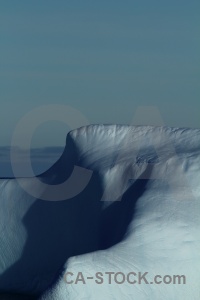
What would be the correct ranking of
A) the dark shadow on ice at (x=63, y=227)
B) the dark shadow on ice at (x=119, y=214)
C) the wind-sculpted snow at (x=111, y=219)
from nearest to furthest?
1. the wind-sculpted snow at (x=111, y=219)
2. the dark shadow on ice at (x=119, y=214)
3. the dark shadow on ice at (x=63, y=227)

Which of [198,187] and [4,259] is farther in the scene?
[4,259]

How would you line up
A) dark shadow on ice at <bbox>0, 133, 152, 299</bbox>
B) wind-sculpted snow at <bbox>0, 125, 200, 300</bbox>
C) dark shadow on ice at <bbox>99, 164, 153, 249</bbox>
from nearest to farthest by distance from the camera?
1. wind-sculpted snow at <bbox>0, 125, 200, 300</bbox>
2. dark shadow on ice at <bbox>99, 164, 153, 249</bbox>
3. dark shadow on ice at <bbox>0, 133, 152, 299</bbox>

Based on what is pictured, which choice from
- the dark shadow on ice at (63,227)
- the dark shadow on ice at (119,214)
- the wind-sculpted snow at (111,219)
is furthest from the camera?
the dark shadow on ice at (63,227)

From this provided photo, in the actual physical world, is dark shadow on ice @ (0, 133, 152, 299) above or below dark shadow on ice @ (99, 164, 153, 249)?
below

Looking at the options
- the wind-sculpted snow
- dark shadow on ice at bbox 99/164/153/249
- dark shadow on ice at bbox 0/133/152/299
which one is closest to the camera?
the wind-sculpted snow

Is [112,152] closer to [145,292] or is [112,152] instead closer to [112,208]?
[112,208]

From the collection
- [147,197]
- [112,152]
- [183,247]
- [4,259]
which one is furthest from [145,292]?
[4,259]

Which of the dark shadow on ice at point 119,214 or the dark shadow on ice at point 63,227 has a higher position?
the dark shadow on ice at point 119,214

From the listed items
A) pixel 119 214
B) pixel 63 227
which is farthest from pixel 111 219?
pixel 63 227
